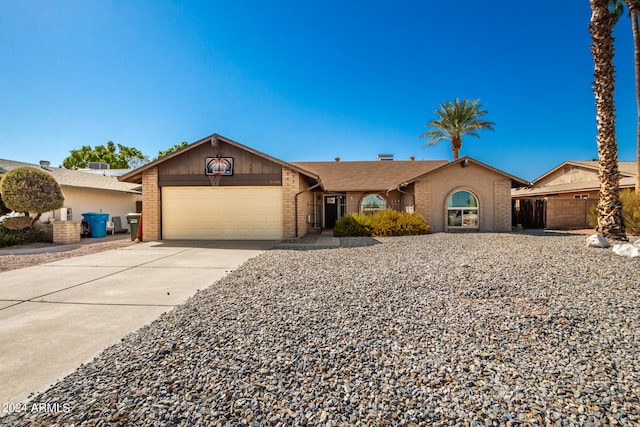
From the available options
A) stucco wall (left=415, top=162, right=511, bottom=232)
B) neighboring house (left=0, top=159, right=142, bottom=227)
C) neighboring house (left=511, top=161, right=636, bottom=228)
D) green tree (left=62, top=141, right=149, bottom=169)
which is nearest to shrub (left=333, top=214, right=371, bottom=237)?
stucco wall (left=415, top=162, right=511, bottom=232)

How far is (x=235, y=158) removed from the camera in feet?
38.4

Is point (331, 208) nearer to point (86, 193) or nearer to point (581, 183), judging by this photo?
point (86, 193)

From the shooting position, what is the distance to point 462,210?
1472 cm

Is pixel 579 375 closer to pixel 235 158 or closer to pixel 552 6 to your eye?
pixel 235 158

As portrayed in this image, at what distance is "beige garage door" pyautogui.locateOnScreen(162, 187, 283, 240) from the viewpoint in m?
12.0

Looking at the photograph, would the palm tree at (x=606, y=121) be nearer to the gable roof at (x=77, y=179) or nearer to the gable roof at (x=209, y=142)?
the gable roof at (x=209, y=142)

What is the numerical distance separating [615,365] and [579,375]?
44 cm

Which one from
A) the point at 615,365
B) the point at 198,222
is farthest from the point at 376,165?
the point at 615,365

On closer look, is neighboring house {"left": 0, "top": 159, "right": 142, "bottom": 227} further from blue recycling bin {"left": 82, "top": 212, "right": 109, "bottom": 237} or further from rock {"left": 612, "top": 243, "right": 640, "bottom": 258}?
rock {"left": 612, "top": 243, "right": 640, "bottom": 258}

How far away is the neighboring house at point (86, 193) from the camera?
14.8 metres

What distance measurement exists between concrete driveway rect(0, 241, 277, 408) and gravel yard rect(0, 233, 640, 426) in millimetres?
360

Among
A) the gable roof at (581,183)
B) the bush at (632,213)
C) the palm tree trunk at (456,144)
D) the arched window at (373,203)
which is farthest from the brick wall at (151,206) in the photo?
the palm tree trunk at (456,144)

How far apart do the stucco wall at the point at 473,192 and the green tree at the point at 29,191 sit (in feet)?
54.5

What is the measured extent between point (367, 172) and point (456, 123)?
9.23 m
